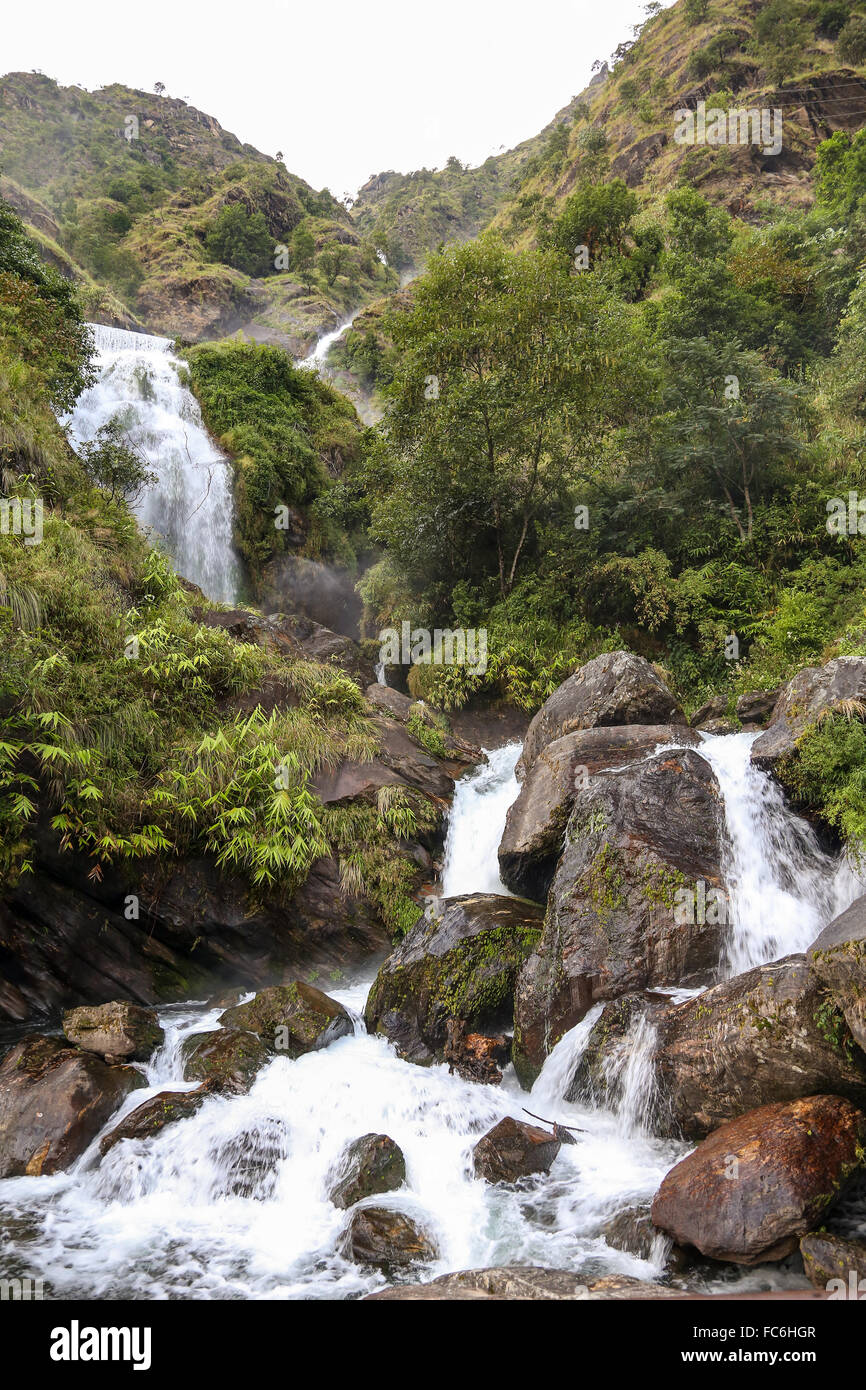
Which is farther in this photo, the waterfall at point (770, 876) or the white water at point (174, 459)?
the white water at point (174, 459)

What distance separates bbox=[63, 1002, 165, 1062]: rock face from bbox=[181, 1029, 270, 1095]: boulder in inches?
15.2

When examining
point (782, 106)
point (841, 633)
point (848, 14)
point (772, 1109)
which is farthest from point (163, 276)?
point (772, 1109)

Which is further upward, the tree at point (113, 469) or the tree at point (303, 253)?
the tree at point (303, 253)

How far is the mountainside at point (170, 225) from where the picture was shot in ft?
147

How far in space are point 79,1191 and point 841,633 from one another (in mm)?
14343

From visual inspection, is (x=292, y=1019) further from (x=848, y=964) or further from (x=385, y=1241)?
(x=848, y=964)

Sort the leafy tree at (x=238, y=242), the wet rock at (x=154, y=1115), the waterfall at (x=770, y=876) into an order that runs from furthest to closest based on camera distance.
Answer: the leafy tree at (x=238, y=242) → the waterfall at (x=770, y=876) → the wet rock at (x=154, y=1115)

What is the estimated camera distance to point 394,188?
109 meters

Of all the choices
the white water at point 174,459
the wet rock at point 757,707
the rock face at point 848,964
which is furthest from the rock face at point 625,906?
the white water at point 174,459

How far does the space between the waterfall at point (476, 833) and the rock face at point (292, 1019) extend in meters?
2.53

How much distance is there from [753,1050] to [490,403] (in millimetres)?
15059

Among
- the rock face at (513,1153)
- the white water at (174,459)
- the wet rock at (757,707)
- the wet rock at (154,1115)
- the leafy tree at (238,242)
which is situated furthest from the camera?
the leafy tree at (238,242)

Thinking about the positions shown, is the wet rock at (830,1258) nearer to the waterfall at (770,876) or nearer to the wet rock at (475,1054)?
the waterfall at (770,876)

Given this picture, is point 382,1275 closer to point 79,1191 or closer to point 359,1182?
point 359,1182
